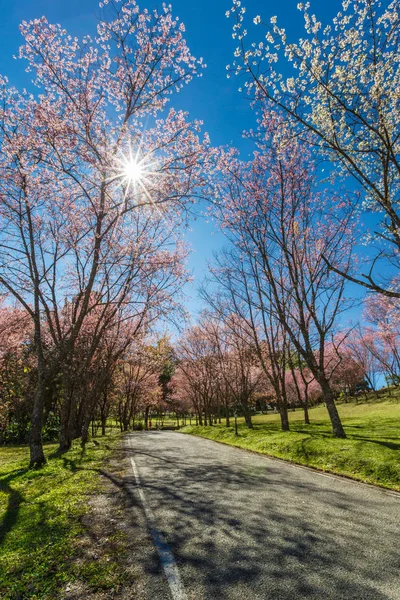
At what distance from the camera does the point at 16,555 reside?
13.0 feet

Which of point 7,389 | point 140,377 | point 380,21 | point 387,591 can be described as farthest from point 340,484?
point 140,377

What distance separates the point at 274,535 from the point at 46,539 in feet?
10.7

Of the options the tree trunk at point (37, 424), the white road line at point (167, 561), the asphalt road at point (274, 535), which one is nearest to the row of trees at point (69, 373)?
the tree trunk at point (37, 424)

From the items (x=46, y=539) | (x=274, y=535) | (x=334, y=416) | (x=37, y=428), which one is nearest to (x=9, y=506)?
(x=46, y=539)

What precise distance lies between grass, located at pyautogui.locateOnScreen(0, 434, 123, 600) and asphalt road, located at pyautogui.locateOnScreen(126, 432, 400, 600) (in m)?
0.91

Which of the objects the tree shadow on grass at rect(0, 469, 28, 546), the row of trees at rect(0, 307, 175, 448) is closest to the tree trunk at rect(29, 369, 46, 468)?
the tree shadow on grass at rect(0, 469, 28, 546)

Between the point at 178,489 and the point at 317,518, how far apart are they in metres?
3.20

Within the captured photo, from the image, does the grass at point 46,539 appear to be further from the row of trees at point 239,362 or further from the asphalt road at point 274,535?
the row of trees at point 239,362

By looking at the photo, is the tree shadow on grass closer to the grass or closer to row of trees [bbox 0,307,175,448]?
the grass

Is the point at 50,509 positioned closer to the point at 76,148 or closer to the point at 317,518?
the point at 317,518

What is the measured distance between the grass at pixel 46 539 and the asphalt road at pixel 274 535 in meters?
0.91

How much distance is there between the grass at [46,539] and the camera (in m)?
3.30

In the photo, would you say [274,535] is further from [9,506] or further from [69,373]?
[69,373]

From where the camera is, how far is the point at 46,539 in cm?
440
